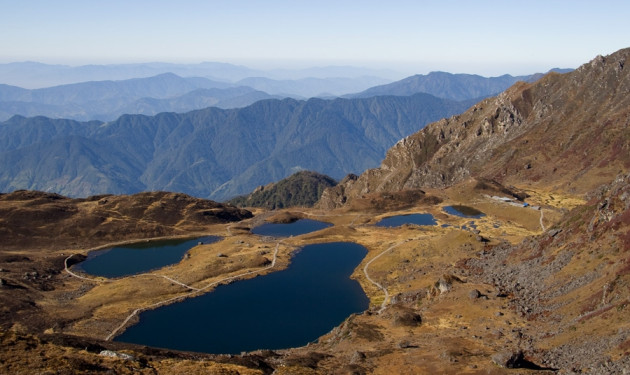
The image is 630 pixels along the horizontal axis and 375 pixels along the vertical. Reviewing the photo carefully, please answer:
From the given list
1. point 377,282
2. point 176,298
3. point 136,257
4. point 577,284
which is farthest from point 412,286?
point 136,257

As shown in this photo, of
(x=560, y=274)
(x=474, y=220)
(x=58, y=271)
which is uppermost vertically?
(x=560, y=274)

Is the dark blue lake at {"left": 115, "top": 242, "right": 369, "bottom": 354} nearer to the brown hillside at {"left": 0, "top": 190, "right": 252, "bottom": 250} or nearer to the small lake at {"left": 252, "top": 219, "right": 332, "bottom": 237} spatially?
the small lake at {"left": 252, "top": 219, "right": 332, "bottom": 237}

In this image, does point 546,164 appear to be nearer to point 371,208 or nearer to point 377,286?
point 371,208

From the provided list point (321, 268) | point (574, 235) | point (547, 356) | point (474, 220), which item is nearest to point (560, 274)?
point (574, 235)

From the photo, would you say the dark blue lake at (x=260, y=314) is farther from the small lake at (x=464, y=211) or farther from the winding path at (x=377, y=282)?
the small lake at (x=464, y=211)

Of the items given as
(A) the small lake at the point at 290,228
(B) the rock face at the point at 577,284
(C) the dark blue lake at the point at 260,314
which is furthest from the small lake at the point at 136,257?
(B) the rock face at the point at 577,284

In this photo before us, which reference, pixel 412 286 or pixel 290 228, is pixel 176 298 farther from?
pixel 290 228
